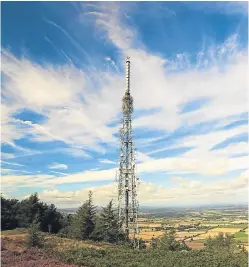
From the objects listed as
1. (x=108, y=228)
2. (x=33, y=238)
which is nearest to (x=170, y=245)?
(x=108, y=228)

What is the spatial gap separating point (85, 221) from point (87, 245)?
8298 millimetres

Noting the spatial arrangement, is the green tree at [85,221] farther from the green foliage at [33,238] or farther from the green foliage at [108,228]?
the green foliage at [33,238]

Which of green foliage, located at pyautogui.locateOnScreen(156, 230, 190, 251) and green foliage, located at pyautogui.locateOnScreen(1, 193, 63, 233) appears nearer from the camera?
green foliage, located at pyautogui.locateOnScreen(156, 230, 190, 251)

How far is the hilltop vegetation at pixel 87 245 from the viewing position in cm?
2219

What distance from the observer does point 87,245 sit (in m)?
29.6

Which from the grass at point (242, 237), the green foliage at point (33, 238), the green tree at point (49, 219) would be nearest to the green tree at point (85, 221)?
the green tree at point (49, 219)

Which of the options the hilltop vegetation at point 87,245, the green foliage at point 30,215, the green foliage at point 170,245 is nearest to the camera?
the hilltop vegetation at point 87,245

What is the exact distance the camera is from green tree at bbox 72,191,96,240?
3741 cm

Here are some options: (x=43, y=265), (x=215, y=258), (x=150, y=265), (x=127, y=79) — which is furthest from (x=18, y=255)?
(x=127, y=79)

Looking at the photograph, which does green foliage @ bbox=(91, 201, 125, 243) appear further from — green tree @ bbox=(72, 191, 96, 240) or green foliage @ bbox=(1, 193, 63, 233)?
green foliage @ bbox=(1, 193, 63, 233)

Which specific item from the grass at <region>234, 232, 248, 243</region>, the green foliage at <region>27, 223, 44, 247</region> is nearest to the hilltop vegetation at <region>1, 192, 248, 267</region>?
the green foliage at <region>27, 223, 44, 247</region>

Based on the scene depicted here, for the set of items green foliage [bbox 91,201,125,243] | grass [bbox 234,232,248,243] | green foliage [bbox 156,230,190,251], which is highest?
green foliage [bbox 91,201,125,243]

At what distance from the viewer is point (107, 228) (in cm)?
3697

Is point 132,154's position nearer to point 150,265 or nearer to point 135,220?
point 135,220
